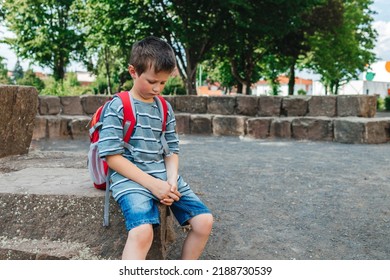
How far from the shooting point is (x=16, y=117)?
440 cm

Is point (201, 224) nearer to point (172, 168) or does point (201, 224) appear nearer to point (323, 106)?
point (172, 168)

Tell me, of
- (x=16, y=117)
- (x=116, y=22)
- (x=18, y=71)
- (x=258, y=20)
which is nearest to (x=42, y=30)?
(x=116, y=22)

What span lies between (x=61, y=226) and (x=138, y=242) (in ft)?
2.28

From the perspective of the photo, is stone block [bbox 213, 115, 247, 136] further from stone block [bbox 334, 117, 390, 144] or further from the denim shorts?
the denim shorts

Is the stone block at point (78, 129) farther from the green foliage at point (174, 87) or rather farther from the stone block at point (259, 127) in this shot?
the green foliage at point (174, 87)

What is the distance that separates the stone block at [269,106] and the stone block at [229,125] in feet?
2.11

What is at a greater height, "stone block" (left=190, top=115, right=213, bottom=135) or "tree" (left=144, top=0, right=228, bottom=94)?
"tree" (left=144, top=0, right=228, bottom=94)

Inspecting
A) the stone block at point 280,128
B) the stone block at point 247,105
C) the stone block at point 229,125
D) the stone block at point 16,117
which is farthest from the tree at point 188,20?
the stone block at point 16,117

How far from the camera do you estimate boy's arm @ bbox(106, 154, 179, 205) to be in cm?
238

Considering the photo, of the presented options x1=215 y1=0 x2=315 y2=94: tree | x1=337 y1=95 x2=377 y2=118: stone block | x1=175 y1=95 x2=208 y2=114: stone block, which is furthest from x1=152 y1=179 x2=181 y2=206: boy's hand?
x1=215 y1=0 x2=315 y2=94: tree

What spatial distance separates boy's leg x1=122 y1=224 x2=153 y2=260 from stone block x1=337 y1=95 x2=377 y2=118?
9143 mm

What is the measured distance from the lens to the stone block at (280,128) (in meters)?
10.6

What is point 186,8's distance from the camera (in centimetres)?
1972

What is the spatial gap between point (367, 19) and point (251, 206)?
3416 centimetres
